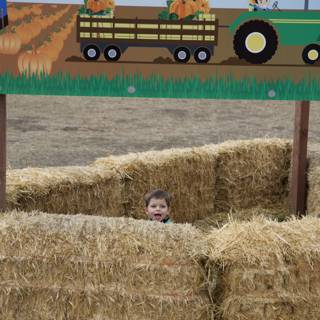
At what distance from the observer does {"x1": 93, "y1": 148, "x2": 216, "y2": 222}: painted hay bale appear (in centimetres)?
654

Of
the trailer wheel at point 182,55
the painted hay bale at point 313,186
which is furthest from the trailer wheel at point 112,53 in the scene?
the painted hay bale at point 313,186

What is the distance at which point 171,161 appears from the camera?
696 centimetres

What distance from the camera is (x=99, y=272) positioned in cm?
370

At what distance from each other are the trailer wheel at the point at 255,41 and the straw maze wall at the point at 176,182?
2127 mm

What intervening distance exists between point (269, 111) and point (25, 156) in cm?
732

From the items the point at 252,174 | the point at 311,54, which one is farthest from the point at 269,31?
the point at 252,174

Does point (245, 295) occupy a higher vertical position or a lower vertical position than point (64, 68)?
lower

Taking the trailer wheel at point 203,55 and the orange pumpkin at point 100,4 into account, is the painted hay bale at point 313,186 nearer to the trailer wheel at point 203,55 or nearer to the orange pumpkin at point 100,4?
the trailer wheel at point 203,55

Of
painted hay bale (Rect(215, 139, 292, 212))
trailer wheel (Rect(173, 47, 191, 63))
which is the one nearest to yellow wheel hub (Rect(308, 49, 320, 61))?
trailer wheel (Rect(173, 47, 191, 63))

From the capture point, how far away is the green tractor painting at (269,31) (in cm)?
411

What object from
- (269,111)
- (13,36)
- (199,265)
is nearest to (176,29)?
(13,36)

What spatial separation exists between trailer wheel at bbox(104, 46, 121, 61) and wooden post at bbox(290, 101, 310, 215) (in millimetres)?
2893

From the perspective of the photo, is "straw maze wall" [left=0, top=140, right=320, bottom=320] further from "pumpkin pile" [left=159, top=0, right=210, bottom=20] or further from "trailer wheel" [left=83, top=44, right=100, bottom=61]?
"pumpkin pile" [left=159, top=0, right=210, bottom=20]

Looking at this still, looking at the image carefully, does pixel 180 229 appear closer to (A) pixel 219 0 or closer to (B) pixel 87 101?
(A) pixel 219 0
